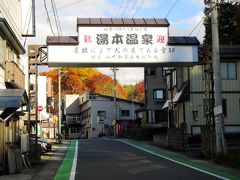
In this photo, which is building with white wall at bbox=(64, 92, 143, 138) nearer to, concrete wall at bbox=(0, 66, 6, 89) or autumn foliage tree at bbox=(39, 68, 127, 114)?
autumn foliage tree at bbox=(39, 68, 127, 114)

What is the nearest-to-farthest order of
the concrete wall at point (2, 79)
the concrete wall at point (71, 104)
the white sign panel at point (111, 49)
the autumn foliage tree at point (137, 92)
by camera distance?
the concrete wall at point (2, 79), the white sign panel at point (111, 49), the concrete wall at point (71, 104), the autumn foliage tree at point (137, 92)

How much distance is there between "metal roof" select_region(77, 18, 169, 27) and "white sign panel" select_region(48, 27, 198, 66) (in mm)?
221

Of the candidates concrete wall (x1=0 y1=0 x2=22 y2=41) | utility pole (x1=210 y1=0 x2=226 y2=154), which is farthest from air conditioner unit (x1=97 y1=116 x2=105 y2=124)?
utility pole (x1=210 y1=0 x2=226 y2=154)

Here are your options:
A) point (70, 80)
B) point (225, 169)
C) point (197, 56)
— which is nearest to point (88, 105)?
point (70, 80)

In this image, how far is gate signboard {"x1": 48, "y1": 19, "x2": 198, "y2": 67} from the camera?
23.7 metres

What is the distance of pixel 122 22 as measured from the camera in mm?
23922

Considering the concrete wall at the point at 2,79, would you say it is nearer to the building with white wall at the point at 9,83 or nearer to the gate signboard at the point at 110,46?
the building with white wall at the point at 9,83

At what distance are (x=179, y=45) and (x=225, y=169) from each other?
8185mm

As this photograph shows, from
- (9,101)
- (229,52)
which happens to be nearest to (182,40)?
(9,101)

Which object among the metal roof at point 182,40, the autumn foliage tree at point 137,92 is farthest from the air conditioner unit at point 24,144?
the autumn foliage tree at point 137,92

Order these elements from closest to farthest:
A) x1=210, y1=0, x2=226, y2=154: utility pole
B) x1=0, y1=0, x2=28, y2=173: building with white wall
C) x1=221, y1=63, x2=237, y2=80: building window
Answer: x1=0, y1=0, x2=28, y2=173: building with white wall < x1=210, y1=0, x2=226, y2=154: utility pole < x1=221, y1=63, x2=237, y2=80: building window

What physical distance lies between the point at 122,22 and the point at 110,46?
4.77 feet

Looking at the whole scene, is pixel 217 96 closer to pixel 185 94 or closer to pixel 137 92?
pixel 185 94

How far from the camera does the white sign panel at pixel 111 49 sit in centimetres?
2370
